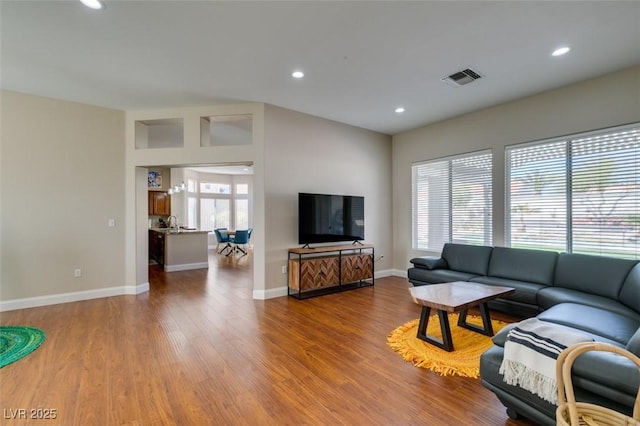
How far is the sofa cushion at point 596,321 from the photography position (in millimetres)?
2230

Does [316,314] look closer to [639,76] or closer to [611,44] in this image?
[611,44]

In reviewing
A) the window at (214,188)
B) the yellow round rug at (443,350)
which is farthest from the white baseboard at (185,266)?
the yellow round rug at (443,350)

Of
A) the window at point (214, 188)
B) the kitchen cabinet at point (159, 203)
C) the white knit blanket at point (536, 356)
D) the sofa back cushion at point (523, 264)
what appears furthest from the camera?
the window at point (214, 188)

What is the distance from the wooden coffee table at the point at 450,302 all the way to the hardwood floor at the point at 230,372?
1.67ft

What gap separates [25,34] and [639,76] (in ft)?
21.9

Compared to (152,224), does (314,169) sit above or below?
above

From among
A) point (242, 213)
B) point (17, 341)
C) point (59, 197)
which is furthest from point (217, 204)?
point (17, 341)

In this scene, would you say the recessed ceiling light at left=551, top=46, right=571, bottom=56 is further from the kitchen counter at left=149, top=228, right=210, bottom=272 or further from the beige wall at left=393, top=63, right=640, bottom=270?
the kitchen counter at left=149, top=228, right=210, bottom=272

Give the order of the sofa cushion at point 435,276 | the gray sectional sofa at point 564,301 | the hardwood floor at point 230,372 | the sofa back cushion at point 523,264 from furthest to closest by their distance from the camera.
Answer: the sofa cushion at point 435,276, the sofa back cushion at point 523,264, the hardwood floor at point 230,372, the gray sectional sofa at point 564,301

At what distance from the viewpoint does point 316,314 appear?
12.8 ft

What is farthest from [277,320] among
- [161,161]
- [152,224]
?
[152,224]

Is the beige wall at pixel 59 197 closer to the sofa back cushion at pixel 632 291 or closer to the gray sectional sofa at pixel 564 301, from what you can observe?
the gray sectional sofa at pixel 564 301

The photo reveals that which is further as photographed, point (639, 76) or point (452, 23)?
point (639, 76)

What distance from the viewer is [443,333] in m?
2.87
